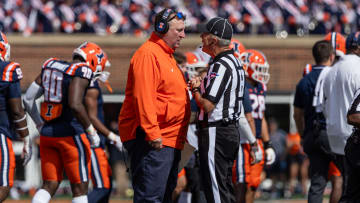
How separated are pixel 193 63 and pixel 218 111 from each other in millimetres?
2801

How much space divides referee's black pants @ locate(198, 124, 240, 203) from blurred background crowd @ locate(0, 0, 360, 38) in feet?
40.0

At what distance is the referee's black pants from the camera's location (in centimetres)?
637

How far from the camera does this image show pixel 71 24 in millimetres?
18578

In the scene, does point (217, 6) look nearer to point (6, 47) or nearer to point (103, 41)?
point (103, 41)

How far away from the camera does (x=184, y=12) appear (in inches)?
728

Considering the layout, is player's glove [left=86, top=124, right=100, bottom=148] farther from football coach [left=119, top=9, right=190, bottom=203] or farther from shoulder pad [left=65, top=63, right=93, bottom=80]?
football coach [left=119, top=9, right=190, bottom=203]

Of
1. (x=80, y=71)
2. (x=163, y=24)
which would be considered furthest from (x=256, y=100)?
(x=163, y=24)

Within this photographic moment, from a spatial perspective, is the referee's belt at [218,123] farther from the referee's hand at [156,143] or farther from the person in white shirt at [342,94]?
the person in white shirt at [342,94]

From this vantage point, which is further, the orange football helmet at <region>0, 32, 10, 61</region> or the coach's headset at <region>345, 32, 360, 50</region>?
the coach's headset at <region>345, 32, 360, 50</region>

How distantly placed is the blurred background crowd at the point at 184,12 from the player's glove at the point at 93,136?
10983 mm

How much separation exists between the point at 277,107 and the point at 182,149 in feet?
35.9

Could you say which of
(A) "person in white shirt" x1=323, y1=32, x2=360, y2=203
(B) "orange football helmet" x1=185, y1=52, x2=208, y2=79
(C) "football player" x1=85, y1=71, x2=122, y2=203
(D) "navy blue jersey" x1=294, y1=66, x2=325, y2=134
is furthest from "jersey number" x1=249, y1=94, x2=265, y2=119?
(C) "football player" x1=85, y1=71, x2=122, y2=203

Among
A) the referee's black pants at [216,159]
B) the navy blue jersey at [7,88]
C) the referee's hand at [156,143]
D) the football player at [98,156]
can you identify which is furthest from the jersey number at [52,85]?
the referee's hand at [156,143]

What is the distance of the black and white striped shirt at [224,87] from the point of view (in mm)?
6277
